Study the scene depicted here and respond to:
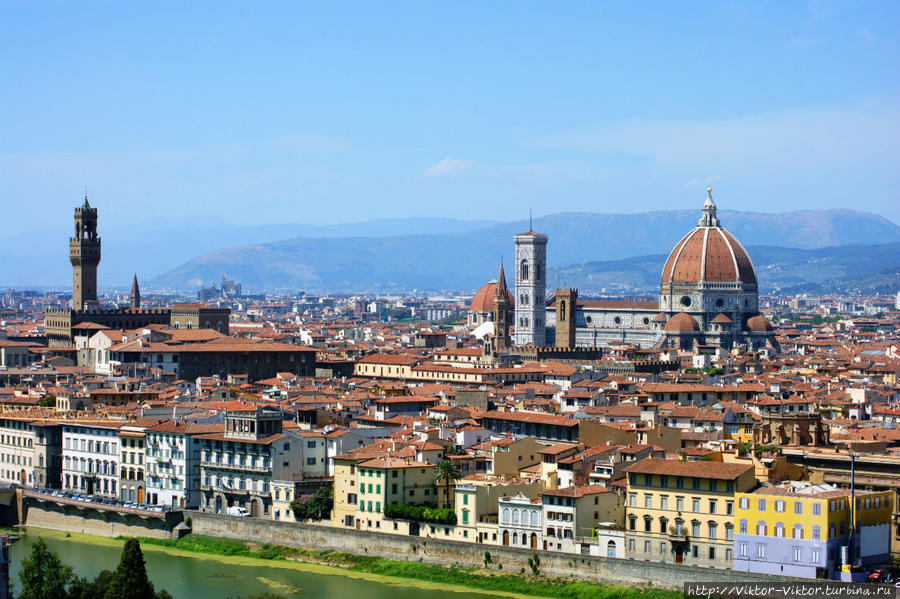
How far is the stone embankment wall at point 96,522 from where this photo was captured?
48.6 m

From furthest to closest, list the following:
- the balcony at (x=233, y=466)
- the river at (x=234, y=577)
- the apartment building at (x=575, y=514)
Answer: the balcony at (x=233, y=466) < the apartment building at (x=575, y=514) < the river at (x=234, y=577)

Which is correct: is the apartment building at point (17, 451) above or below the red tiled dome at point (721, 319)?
below

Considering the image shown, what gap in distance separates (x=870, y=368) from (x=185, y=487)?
46.5m

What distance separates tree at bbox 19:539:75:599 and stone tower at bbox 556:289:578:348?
84016mm

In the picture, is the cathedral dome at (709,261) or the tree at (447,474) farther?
the cathedral dome at (709,261)

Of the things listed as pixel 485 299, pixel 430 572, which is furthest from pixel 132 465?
pixel 485 299

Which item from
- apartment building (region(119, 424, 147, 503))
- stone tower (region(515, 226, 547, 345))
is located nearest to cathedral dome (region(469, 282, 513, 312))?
stone tower (region(515, 226, 547, 345))

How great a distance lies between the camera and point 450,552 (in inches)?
1650

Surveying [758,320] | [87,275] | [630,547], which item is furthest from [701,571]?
[758,320]

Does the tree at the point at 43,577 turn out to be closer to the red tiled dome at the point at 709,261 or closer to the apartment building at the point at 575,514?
the apartment building at the point at 575,514

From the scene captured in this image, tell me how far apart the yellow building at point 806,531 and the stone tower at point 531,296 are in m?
89.3

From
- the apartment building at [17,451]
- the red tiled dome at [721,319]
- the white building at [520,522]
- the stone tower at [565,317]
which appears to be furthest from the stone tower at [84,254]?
the white building at [520,522]

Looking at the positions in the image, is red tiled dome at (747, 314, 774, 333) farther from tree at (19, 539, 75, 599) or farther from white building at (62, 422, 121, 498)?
tree at (19, 539, 75, 599)

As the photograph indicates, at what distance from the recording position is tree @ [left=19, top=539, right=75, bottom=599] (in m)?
34.1
